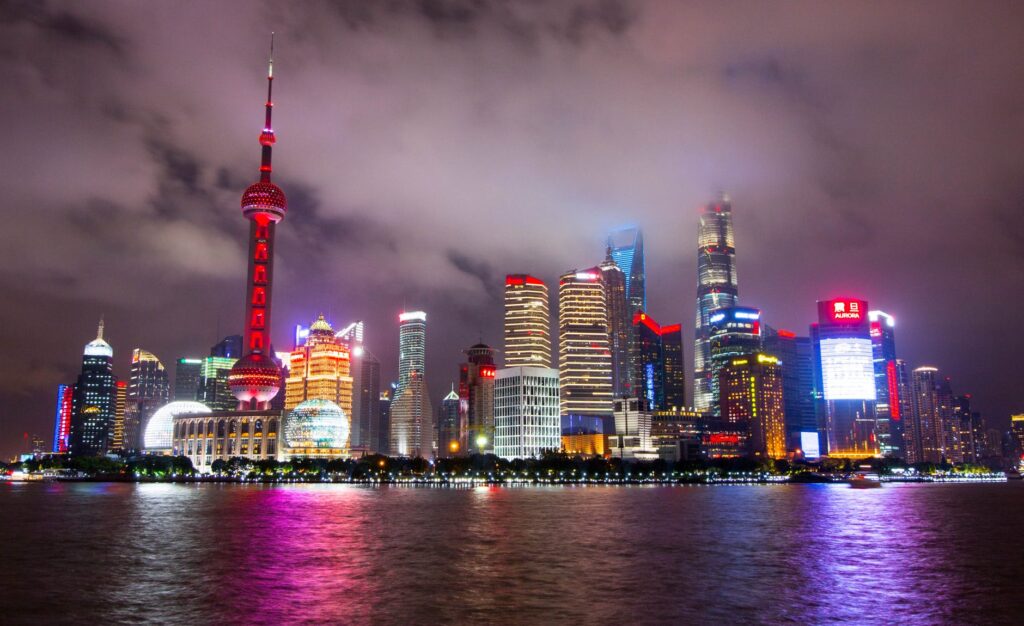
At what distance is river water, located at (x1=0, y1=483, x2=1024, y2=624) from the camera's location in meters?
41.3

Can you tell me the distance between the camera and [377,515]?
339 ft

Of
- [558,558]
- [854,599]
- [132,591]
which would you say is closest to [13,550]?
[132,591]

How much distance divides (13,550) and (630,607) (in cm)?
5233

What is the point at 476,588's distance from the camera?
47656 millimetres

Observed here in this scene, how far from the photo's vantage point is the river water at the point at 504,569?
4128 cm

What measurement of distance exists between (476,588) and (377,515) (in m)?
58.5

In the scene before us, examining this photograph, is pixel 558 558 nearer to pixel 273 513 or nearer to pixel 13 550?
pixel 13 550

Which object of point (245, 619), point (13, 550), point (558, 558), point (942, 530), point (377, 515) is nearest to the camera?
point (245, 619)

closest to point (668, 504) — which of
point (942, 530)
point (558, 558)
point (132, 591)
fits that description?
point (942, 530)

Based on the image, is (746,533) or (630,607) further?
(746,533)

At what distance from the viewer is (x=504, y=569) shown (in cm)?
5516

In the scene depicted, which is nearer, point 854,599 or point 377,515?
point 854,599

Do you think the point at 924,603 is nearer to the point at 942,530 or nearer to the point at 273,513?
the point at 942,530

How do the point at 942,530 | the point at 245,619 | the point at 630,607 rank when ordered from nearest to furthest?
the point at 245,619 → the point at 630,607 → the point at 942,530
